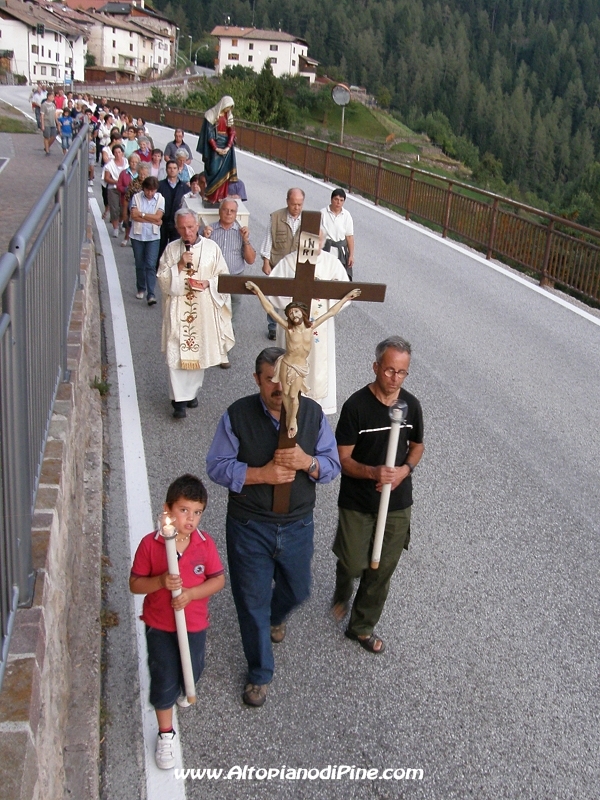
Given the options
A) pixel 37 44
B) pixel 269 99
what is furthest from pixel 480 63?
pixel 269 99

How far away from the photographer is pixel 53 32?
9400 cm

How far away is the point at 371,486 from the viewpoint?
14.5 ft

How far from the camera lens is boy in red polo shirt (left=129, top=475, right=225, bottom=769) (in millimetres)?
3566

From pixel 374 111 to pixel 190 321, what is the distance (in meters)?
128

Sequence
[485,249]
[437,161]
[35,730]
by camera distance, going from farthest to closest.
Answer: [437,161]
[485,249]
[35,730]

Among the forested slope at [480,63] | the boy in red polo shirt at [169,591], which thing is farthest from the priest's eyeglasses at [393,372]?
the forested slope at [480,63]

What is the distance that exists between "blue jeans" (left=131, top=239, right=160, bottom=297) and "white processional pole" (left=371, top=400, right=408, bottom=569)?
7112 mm

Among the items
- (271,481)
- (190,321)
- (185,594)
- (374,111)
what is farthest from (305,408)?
(374,111)

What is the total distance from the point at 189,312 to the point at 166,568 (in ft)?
13.8

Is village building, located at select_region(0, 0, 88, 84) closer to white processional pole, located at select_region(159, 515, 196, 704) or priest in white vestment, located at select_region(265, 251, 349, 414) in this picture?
A: priest in white vestment, located at select_region(265, 251, 349, 414)

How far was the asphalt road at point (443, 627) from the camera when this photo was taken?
150 inches

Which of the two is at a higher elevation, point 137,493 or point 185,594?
point 185,594

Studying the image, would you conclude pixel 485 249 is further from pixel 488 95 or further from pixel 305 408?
pixel 488 95

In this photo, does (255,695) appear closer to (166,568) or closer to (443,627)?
(166,568)
